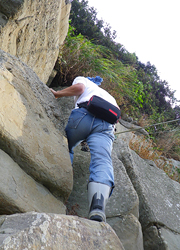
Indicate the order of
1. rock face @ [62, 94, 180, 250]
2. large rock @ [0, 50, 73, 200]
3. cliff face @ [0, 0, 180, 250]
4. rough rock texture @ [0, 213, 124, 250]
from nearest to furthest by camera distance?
rough rock texture @ [0, 213, 124, 250] < cliff face @ [0, 0, 180, 250] < large rock @ [0, 50, 73, 200] < rock face @ [62, 94, 180, 250]

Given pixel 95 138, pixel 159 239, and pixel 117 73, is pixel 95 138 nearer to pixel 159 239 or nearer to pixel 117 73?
pixel 159 239

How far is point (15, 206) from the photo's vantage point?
6.82 feet

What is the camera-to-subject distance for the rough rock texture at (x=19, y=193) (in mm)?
2062

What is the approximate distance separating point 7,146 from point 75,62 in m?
3.77

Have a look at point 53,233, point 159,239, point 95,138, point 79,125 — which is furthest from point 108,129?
point 159,239

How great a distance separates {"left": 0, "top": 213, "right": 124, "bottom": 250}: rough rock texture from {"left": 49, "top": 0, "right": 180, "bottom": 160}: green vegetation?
4.14m

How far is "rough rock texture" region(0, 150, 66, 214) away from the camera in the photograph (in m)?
2.06

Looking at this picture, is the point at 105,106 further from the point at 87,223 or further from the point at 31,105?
the point at 87,223

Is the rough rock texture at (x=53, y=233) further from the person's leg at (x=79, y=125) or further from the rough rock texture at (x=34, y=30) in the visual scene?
the rough rock texture at (x=34, y=30)

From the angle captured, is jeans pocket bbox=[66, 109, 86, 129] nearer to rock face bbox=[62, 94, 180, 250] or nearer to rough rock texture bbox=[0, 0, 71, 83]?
rock face bbox=[62, 94, 180, 250]

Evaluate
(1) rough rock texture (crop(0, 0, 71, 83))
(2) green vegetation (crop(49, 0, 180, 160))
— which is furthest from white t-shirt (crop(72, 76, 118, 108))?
(2) green vegetation (crop(49, 0, 180, 160))

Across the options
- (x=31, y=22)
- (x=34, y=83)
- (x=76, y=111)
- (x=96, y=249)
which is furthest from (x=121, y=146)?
(x=96, y=249)

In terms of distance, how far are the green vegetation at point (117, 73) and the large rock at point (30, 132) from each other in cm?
269

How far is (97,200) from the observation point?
2.20 meters
